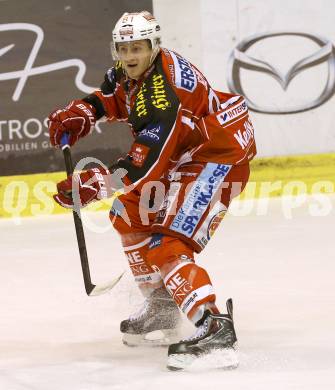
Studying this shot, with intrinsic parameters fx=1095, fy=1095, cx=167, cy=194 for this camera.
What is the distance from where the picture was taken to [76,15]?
24.1ft

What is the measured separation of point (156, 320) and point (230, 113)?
0.80 meters

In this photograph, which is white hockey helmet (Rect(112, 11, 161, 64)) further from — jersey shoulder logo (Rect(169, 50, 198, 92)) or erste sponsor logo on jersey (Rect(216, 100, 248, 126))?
erste sponsor logo on jersey (Rect(216, 100, 248, 126))

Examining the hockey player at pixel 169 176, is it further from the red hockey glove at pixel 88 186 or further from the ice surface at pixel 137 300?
the ice surface at pixel 137 300

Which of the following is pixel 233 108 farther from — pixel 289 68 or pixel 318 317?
pixel 289 68

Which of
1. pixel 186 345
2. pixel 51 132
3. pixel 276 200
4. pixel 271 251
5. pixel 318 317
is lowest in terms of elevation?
pixel 276 200

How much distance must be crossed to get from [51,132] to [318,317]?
1183mm

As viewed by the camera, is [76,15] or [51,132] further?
[76,15]

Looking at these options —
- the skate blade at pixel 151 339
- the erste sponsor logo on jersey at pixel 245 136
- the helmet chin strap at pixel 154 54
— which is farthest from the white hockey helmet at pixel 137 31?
the skate blade at pixel 151 339

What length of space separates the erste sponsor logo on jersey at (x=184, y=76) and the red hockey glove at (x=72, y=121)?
20.8 inches

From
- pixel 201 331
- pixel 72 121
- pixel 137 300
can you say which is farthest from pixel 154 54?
pixel 137 300

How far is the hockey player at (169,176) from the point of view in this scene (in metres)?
3.35

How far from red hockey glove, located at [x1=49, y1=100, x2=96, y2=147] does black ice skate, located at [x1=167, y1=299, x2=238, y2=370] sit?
95cm

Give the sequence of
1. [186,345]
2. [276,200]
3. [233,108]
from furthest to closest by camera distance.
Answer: [276,200] < [233,108] < [186,345]

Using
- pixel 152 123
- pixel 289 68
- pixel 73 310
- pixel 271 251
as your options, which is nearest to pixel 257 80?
pixel 289 68
